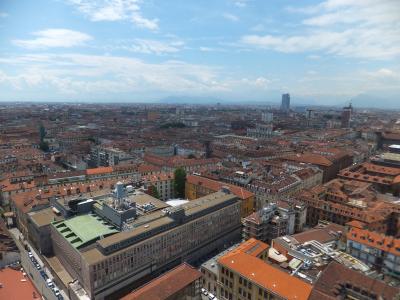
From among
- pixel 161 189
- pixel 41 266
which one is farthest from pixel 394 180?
pixel 41 266

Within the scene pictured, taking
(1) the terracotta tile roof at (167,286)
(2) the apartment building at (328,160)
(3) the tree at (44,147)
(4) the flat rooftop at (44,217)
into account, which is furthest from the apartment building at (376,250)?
(3) the tree at (44,147)

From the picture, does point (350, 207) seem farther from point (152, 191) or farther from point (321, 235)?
point (152, 191)

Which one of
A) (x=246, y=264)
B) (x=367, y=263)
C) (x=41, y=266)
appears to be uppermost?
(x=246, y=264)

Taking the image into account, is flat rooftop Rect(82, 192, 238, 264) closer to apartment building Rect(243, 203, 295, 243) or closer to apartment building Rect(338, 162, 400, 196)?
apartment building Rect(243, 203, 295, 243)

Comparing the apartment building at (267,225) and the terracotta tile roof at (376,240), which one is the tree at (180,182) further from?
the terracotta tile roof at (376,240)

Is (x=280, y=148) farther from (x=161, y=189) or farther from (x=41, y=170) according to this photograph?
(x=41, y=170)

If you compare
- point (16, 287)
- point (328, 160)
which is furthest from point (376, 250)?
point (328, 160)
